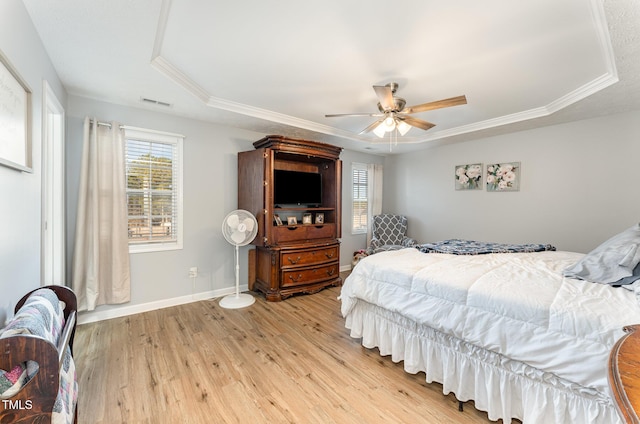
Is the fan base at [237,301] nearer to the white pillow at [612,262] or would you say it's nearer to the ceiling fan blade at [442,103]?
the ceiling fan blade at [442,103]

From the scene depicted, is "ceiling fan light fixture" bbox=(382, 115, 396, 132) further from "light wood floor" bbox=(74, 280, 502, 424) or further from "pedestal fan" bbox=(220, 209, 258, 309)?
"light wood floor" bbox=(74, 280, 502, 424)

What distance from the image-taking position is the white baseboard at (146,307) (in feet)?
9.37

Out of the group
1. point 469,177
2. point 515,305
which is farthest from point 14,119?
point 469,177

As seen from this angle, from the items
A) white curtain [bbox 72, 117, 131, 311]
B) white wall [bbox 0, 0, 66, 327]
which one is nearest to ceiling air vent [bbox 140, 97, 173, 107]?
white curtain [bbox 72, 117, 131, 311]

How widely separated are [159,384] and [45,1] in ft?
8.07

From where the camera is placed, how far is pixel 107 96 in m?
2.78

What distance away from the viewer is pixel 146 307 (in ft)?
10.3

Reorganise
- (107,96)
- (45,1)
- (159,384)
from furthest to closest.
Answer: (107,96), (159,384), (45,1)

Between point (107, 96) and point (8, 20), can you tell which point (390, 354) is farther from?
point (107, 96)

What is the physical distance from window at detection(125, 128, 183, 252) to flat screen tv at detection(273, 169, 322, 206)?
1.28 meters

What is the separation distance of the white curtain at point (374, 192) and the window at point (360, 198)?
0.20 feet

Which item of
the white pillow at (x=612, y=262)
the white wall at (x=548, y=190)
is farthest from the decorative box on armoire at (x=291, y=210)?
the white pillow at (x=612, y=262)

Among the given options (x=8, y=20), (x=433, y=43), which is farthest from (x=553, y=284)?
(x=8, y=20)

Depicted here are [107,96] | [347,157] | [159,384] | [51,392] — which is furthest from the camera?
[347,157]
